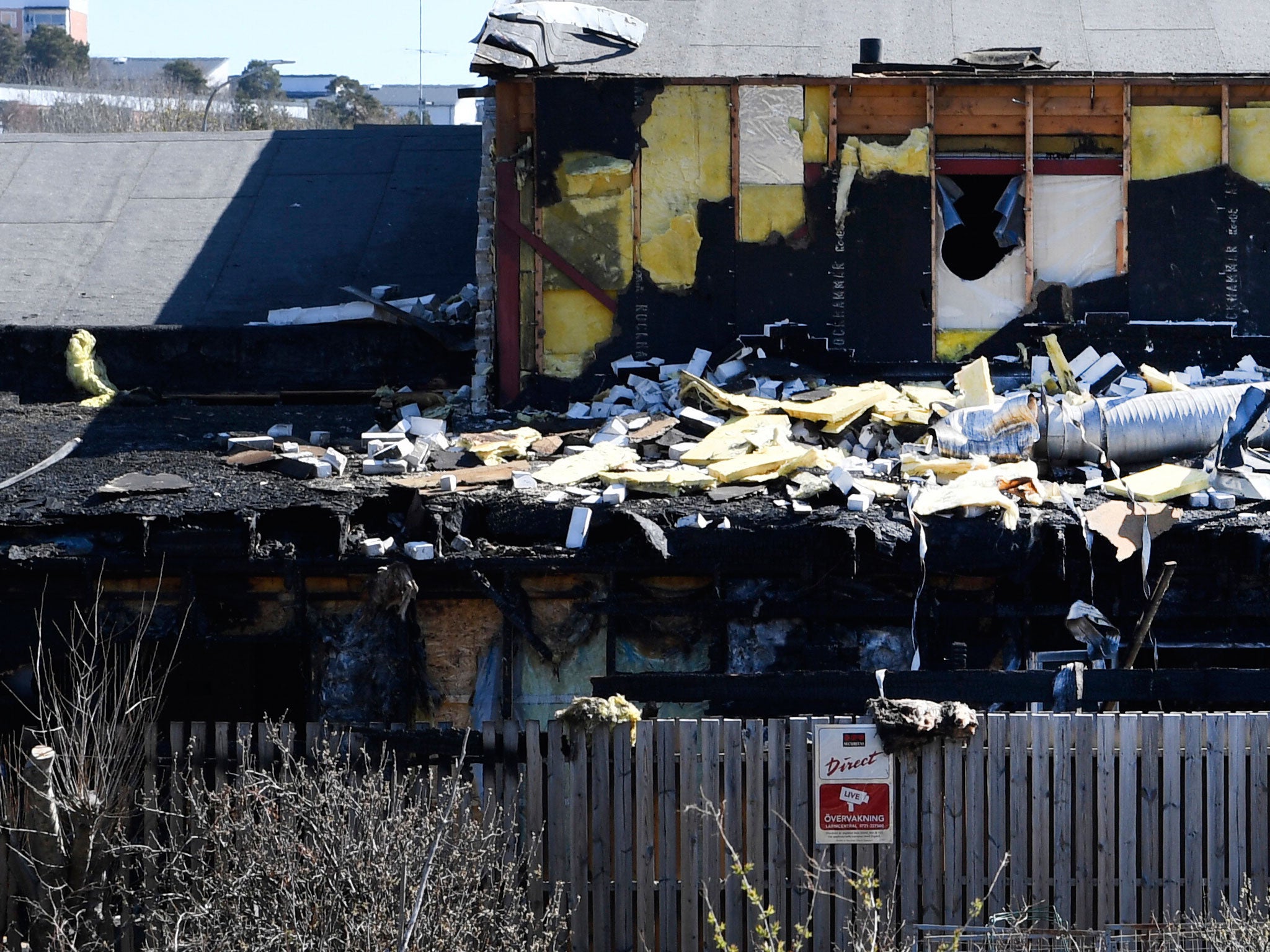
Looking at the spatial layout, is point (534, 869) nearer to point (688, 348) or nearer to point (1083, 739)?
point (1083, 739)

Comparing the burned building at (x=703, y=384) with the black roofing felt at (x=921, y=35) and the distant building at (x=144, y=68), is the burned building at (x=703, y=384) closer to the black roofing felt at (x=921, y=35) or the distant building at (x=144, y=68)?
the black roofing felt at (x=921, y=35)

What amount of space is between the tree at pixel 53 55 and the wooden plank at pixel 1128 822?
245 ft

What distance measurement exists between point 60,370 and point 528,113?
207 inches

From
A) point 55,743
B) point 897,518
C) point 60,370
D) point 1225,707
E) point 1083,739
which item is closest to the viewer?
point 1083,739

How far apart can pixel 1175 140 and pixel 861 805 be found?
909 centimetres

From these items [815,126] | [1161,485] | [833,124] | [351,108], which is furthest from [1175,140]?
[351,108]

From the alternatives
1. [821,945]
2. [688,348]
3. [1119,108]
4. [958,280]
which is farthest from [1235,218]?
[821,945]

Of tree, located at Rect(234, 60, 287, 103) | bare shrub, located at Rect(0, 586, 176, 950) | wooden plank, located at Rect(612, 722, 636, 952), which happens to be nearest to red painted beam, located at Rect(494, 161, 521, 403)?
bare shrub, located at Rect(0, 586, 176, 950)

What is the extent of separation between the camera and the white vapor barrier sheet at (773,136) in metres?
14.4

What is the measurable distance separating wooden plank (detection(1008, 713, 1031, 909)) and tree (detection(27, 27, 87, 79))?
244 ft

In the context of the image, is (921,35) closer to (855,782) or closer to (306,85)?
(855,782)

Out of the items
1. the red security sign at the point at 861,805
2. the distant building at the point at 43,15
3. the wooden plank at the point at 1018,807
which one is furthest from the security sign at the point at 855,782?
the distant building at the point at 43,15

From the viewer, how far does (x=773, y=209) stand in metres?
→ 14.5

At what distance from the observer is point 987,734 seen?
25.2ft
